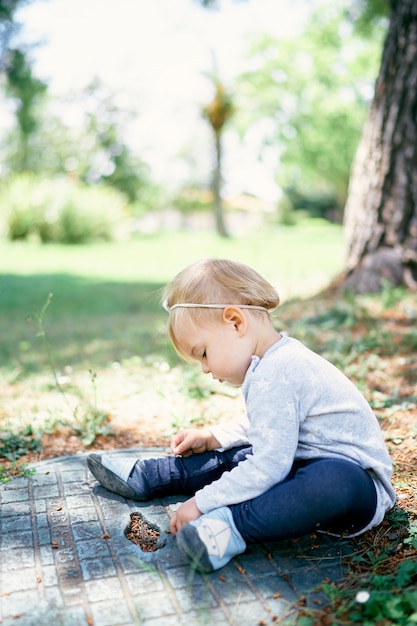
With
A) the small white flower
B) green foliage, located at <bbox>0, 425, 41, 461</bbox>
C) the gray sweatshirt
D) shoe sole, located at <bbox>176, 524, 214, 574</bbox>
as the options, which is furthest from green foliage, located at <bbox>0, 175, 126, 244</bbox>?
the small white flower

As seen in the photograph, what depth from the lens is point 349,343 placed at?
15.7 ft

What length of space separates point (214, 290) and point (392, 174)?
4.31m

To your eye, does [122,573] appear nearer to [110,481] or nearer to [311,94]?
[110,481]

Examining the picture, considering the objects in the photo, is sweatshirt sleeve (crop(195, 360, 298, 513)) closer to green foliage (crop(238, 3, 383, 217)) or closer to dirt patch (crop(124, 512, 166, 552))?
dirt patch (crop(124, 512, 166, 552))

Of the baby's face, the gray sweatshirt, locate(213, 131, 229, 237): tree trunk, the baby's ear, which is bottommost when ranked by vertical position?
locate(213, 131, 229, 237): tree trunk

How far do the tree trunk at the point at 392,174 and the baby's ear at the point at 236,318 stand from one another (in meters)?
4.04

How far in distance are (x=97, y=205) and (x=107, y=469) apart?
18397mm

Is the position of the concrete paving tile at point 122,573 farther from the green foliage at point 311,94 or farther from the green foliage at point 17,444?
the green foliage at point 311,94

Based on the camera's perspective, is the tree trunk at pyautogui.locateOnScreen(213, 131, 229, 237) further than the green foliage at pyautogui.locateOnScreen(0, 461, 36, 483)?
Yes

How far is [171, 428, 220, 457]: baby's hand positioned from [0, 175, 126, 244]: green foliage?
1617 cm

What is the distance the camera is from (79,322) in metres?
7.94

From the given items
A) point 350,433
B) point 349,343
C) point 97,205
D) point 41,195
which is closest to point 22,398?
point 349,343

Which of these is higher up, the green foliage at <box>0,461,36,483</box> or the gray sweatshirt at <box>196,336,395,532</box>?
the gray sweatshirt at <box>196,336,395,532</box>

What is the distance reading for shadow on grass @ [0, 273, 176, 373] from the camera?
221 inches
